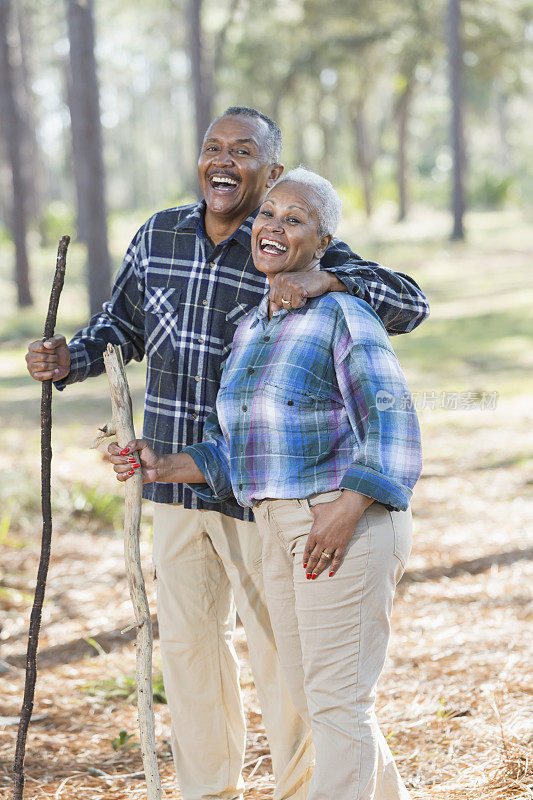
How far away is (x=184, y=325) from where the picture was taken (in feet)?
9.30

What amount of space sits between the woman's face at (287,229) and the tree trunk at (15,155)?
14613 mm

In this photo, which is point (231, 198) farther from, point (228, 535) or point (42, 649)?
point (42, 649)

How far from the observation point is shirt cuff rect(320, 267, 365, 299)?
2.40 m

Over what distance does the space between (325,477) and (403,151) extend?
29209mm

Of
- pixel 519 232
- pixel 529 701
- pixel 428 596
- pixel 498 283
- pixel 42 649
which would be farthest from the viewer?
pixel 519 232

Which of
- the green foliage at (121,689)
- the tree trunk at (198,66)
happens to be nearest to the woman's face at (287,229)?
the green foliage at (121,689)

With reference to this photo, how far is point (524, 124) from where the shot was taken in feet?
212

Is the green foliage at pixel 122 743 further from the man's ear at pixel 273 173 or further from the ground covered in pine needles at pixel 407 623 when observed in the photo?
the man's ear at pixel 273 173

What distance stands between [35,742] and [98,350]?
1777 mm

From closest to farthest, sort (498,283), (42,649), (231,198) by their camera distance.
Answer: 1. (231,198)
2. (42,649)
3. (498,283)

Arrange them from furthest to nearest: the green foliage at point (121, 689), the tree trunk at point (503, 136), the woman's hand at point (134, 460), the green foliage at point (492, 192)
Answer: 1. the tree trunk at point (503, 136)
2. the green foliage at point (492, 192)
3. the green foliage at point (121, 689)
4. the woman's hand at point (134, 460)

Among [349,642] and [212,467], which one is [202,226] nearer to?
[212,467]

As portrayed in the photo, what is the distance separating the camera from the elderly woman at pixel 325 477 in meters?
2.28

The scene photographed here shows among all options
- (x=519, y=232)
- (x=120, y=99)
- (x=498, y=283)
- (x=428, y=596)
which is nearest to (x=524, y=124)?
(x=120, y=99)
